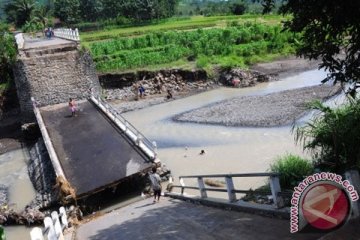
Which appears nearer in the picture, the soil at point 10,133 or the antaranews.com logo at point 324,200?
the antaranews.com logo at point 324,200

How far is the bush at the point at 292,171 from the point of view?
39.3ft

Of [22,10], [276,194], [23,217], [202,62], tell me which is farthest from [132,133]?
[22,10]

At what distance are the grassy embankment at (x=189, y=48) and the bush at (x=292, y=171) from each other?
31372 mm

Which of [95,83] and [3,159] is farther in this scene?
[95,83]

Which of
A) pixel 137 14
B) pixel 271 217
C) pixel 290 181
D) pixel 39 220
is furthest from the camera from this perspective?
pixel 137 14

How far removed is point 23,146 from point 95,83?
7625 millimetres

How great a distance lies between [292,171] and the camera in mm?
12578

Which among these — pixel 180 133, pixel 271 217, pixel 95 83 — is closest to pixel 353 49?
pixel 271 217

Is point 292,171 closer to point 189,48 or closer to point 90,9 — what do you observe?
point 189,48

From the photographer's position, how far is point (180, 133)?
2808 cm

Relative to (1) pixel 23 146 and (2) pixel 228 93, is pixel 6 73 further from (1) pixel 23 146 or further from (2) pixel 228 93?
(2) pixel 228 93

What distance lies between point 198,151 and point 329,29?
16706 mm

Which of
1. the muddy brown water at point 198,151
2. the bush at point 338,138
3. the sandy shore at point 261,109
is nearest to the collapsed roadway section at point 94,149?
the muddy brown water at point 198,151

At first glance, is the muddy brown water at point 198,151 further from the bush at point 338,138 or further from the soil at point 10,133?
the bush at point 338,138
